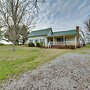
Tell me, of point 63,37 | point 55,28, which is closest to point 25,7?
point 63,37

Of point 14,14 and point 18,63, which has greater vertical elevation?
point 14,14

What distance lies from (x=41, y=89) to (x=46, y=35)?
3096 cm

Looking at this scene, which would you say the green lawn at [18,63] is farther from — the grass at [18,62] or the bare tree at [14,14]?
the bare tree at [14,14]

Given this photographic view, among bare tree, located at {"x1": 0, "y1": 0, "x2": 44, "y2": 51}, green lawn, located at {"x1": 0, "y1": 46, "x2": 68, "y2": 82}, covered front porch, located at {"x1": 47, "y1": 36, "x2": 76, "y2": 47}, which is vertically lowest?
green lawn, located at {"x1": 0, "y1": 46, "x2": 68, "y2": 82}

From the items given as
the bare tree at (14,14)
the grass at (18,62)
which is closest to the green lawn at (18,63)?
the grass at (18,62)

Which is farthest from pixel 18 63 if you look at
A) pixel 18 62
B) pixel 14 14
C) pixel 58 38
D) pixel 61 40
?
pixel 58 38

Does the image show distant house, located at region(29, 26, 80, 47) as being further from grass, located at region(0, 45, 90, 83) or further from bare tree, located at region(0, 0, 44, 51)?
grass, located at region(0, 45, 90, 83)

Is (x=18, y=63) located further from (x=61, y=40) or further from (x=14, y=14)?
(x=61, y=40)

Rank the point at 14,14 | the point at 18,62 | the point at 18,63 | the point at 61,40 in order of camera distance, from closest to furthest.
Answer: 1. the point at 18,63
2. the point at 18,62
3. the point at 14,14
4. the point at 61,40

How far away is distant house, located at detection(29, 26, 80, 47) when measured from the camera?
30.8m

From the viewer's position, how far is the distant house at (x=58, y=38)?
3079 centimetres

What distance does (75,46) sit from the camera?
96.2 ft

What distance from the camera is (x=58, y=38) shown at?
1352 inches

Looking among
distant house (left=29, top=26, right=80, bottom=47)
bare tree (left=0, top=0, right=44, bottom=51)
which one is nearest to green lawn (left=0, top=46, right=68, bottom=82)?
bare tree (left=0, top=0, right=44, bottom=51)
